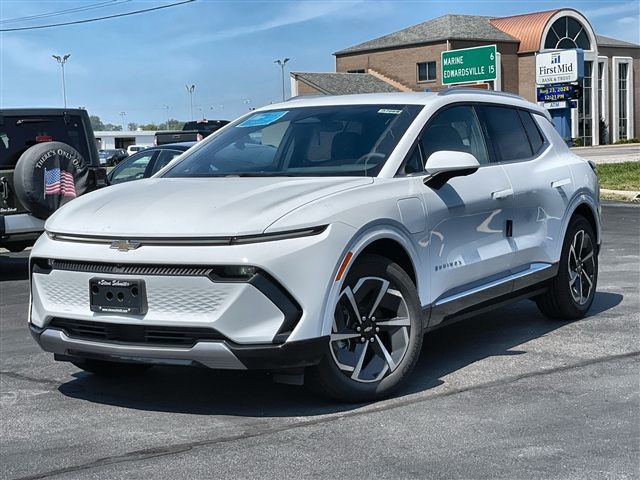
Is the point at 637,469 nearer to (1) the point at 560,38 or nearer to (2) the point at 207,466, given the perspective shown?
(2) the point at 207,466

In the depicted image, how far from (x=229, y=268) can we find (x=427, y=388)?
156 cm

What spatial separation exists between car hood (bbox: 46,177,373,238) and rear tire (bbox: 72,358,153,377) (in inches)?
38.2

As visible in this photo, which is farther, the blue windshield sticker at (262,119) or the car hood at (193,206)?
the blue windshield sticker at (262,119)

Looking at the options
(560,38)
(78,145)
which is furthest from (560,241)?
(560,38)

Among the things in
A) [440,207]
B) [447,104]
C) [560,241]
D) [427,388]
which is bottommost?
[427,388]

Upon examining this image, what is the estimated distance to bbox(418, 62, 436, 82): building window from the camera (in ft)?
234

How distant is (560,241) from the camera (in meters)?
6.87

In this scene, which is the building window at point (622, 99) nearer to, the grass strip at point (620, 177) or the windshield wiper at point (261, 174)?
the grass strip at point (620, 177)

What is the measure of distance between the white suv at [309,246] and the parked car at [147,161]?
7.43 metres

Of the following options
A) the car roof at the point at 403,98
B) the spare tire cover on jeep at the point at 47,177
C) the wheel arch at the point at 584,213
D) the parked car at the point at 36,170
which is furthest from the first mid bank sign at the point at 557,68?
the car roof at the point at 403,98

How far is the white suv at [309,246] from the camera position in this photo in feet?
14.6

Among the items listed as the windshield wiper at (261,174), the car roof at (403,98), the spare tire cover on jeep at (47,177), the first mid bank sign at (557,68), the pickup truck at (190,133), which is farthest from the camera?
the first mid bank sign at (557,68)

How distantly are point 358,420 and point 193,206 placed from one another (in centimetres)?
139

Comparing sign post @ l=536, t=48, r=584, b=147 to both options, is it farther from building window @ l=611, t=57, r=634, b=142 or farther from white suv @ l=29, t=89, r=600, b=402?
white suv @ l=29, t=89, r=600, b=402
